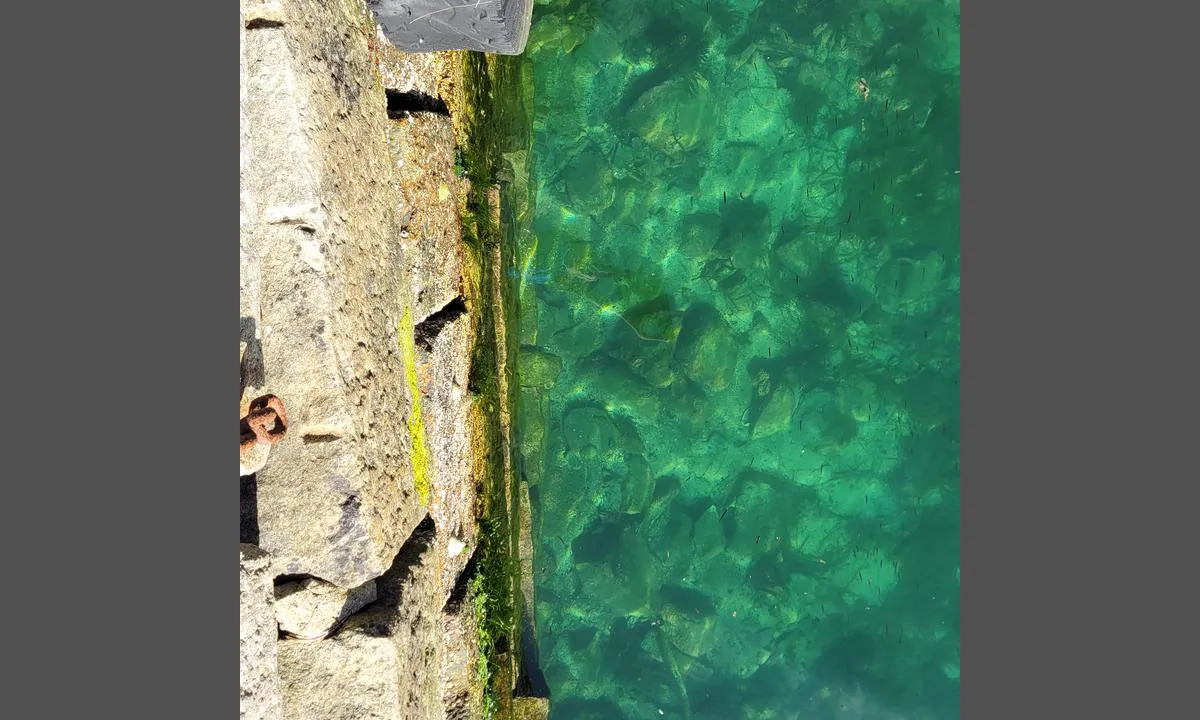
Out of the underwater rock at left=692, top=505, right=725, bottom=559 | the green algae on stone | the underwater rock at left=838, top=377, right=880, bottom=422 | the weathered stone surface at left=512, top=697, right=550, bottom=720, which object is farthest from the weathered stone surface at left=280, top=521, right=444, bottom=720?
the underwater rock at left=838, top=377, right=880, bottom=422

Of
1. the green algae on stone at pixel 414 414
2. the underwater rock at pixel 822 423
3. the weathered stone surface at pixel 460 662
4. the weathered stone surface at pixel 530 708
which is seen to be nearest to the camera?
the green algae on stone at pixel 414 414

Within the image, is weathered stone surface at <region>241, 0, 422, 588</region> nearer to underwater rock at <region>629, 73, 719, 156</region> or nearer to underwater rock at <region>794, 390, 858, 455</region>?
underwater rock at <region>629, 73, 719, 156</region>

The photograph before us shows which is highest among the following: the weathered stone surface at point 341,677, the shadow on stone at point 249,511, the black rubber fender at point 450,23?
the black rubber fender at point 450,23

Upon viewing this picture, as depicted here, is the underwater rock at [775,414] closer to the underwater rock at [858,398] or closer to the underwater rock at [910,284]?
the underwater rock at [858,398]

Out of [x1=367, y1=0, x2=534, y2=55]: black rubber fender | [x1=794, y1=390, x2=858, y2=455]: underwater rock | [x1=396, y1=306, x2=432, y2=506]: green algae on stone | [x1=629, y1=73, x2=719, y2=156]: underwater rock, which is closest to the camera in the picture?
[x1=367, y1=0, x2=534, y2=55]: black rubber fender

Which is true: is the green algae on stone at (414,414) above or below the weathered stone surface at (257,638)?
above

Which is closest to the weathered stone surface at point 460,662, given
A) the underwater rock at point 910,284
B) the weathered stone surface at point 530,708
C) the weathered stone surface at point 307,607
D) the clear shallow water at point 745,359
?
the weathered stone surface at point 530,708
